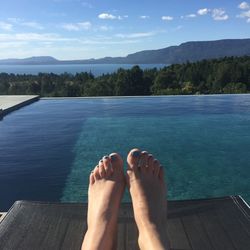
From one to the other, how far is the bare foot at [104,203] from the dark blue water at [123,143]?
49.1 inches

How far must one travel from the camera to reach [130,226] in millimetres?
2457

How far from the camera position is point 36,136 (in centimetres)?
650

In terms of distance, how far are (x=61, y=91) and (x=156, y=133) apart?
7.51 metres

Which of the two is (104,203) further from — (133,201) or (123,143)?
(123,143)

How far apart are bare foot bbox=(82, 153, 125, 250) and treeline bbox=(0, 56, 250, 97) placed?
10068mm

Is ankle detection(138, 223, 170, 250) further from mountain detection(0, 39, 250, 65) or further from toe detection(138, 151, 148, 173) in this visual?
mountain detection(0, 39, 250, 65)

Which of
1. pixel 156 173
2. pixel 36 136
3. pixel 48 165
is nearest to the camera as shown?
pixel 156 173

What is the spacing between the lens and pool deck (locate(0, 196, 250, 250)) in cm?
225

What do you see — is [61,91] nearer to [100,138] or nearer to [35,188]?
[100,138]

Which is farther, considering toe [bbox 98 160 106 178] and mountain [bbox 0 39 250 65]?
mountain [bbox 0 39 250 65]

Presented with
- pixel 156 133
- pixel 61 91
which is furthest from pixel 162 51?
pixel 156 133

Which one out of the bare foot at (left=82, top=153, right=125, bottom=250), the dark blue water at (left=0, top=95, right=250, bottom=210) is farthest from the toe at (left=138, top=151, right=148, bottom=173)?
the dark blue water at (left=0, top=95, right=250, bottom=210)

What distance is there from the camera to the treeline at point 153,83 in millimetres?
13539

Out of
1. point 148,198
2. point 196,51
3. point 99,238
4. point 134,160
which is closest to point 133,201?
point 148,198
